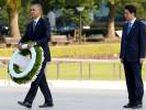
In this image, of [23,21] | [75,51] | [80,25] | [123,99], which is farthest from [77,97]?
[23,21]

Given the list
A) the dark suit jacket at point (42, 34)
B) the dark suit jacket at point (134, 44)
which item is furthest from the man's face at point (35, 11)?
the dark suit jacket at point (134, 44)

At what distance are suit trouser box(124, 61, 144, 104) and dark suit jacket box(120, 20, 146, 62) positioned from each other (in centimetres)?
13

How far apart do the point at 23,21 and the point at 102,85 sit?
41997 millimetres

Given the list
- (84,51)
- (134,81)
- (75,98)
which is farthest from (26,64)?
(84,51)

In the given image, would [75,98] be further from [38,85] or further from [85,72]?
[85,72]

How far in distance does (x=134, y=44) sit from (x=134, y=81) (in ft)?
2.20

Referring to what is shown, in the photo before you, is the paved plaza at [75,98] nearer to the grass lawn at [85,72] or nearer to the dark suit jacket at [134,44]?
the dark suit jacket at [134,44]

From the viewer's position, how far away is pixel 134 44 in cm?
1228

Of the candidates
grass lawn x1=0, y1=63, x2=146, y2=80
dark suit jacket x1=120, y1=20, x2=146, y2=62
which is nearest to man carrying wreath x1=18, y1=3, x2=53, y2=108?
dark suit jacket x1=120, y1=20, x2=146, y2=62

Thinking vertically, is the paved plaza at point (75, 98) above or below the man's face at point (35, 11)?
below

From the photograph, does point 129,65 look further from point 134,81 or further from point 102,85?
point 102,85

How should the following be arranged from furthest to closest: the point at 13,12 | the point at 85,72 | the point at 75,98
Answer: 1. the point at 13,12
2. the point at 85,72
3. the point at 75,98

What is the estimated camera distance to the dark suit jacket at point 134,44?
12219 millimetres

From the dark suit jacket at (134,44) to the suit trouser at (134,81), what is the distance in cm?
13
